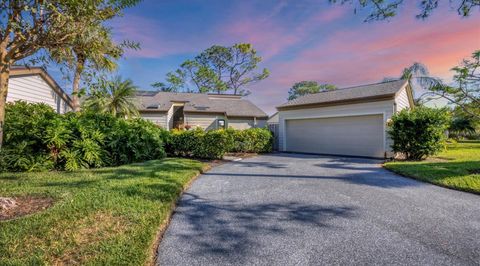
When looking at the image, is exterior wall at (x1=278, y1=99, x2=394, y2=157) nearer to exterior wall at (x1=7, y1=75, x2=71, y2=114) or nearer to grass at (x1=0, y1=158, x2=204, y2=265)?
grass at (x1=0, y1=158, x2=204, y2=265)

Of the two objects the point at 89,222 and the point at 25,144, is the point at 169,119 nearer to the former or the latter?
the point at 25,144

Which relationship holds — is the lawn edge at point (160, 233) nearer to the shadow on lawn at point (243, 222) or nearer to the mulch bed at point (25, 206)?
the shadow on lawn at point (243, 222)

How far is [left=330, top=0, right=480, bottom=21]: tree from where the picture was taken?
23.4 ft

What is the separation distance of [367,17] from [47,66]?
8.40 m

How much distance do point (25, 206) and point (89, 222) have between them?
1433 millimetres

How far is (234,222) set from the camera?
3490 millimetres

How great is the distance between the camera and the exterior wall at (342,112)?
34.7 feet

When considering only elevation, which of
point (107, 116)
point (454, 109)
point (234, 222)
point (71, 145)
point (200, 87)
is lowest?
point (234, 222)

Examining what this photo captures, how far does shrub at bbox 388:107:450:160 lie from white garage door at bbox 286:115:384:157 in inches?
52.4

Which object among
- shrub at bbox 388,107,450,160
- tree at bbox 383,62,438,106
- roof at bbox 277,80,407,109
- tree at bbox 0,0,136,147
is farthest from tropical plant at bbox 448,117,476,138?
tree at bbox 0,0,136,147

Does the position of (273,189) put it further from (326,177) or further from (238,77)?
(238,77)

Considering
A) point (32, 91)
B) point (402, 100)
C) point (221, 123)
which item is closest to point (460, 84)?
point (402, 100)

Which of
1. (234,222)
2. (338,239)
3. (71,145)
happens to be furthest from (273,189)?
(71,145)

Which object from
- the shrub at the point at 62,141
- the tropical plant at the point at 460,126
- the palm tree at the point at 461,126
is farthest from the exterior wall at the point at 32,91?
the palm tree at the point at 461,126
